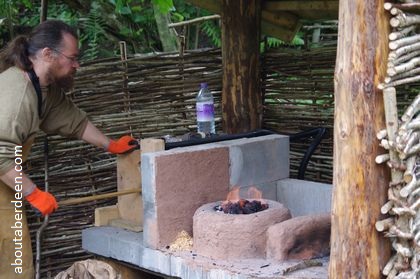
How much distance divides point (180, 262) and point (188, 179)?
0.49m

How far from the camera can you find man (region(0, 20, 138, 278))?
3891 millimetres

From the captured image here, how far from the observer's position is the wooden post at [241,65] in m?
5.36

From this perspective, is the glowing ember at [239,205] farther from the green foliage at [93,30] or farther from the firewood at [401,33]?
the green foliage at [93,30]

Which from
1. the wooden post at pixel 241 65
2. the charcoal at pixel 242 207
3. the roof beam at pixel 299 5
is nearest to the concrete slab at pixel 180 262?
the charcoal at pixel 242 207

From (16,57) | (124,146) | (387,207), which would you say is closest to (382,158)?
(387,207)

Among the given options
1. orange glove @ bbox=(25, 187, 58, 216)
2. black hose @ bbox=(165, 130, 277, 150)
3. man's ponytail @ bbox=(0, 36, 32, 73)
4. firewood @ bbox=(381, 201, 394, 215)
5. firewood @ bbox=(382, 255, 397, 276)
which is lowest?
firewood @ bbox=(382, 255, 397, 276)

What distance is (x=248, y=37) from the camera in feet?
17.7

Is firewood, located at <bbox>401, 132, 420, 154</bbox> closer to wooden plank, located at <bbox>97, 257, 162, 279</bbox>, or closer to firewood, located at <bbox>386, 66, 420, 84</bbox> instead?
firewood, located at <bbox>386, 66, 420, 84</bbox>

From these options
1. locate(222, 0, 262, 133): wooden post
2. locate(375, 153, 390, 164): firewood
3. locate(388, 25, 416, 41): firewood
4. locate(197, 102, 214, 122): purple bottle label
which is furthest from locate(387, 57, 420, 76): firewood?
locate(222, 0, 262, 133): wooden post

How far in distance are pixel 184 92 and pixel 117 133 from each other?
0.67m

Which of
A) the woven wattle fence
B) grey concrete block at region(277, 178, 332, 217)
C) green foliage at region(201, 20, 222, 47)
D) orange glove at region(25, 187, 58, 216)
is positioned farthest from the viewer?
green foliage at region(201, 20, 222, 47)

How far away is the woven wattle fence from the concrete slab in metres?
1.01

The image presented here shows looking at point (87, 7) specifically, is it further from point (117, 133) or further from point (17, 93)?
point (17, 93)

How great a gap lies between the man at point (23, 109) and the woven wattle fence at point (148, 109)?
985 millimetres
